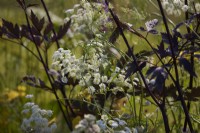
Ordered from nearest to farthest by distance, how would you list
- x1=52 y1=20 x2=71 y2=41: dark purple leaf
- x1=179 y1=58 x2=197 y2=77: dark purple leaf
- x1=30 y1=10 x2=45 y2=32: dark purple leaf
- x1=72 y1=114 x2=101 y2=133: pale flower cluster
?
x1=72 y1=114 x2=101 y2=133: pale flower cluster
x1=179 y1=58 x2=197 y2=77: dark purple leaf
x1=30 y1=10 x2=45 y2=32: dark purple leaf
x1=52 y1=20 x2=71 y2=41: dark purple leaf

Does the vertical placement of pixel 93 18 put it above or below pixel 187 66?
above

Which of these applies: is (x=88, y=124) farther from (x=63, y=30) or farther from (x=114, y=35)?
(x=63, y=30)

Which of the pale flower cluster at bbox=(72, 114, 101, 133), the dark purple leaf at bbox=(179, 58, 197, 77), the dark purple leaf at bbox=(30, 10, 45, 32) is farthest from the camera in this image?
the dark purple leaf at bbox=(30, 10, 45, 32)

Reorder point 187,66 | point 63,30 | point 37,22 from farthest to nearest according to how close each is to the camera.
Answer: point 63,30
point 37,22
point 187,66

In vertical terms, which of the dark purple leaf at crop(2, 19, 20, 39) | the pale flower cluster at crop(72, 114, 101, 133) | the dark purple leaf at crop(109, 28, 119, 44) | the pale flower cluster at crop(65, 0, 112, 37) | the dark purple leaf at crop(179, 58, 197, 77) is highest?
the dark purple leaf at crop(2, 19, 20, 39)

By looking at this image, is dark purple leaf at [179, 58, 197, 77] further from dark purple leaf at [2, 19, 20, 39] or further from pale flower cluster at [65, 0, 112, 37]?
dark purple leaf at [2, 19, 20, 39]

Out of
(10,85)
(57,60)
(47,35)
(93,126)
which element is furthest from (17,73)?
(93,126)

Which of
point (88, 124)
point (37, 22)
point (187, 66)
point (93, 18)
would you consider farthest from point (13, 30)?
point (88, 124)

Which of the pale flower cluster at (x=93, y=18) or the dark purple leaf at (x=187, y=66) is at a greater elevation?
the pale flower cluster at (x=93, y=18)

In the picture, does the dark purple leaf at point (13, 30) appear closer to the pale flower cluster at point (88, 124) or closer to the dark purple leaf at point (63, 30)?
the dark purple leaf at point (63, 30)

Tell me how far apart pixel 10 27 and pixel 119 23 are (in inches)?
20.2

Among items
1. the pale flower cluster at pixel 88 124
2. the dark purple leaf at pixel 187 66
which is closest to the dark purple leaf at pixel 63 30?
the dark purple leaf at pixel 187 66

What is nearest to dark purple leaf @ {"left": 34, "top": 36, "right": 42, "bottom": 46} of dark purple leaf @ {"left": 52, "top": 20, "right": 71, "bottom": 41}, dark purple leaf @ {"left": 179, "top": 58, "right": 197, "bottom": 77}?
dark purple leaf @ {"left": 52, "top": 20, "right": 71, "bottom": 41}

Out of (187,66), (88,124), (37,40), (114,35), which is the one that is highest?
(37,40)
